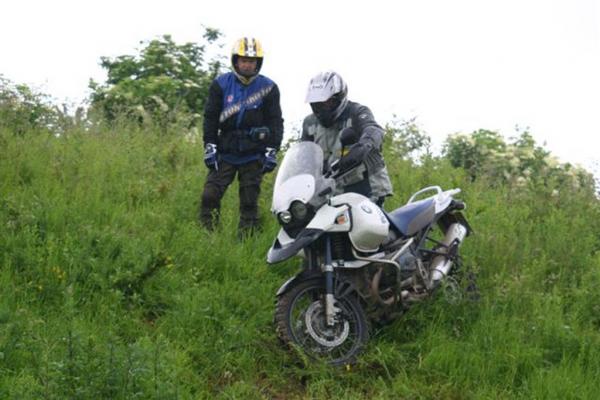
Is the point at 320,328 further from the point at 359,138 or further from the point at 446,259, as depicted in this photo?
the point at 446,259

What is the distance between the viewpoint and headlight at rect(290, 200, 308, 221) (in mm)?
6523

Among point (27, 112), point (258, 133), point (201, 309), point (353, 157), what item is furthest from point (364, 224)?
point (27, 112)

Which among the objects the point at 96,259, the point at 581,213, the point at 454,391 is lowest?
the point at 454,391

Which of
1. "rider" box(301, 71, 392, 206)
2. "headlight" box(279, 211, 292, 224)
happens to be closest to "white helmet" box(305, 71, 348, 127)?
"rider" box(301, 71, 392, 206)

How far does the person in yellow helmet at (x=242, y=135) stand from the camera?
8578mm

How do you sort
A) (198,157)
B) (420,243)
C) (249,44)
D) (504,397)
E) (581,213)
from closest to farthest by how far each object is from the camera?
(504,397) → (420,243) → (249,44) → (581,213) → (198,157)

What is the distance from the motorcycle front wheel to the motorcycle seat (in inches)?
36.7

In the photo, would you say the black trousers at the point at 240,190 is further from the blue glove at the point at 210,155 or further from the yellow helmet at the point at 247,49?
the yellow helmet at the point at 247,49

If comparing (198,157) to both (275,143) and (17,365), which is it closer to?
(275,143)

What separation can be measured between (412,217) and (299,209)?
1.31 meters

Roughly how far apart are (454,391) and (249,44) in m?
3.78

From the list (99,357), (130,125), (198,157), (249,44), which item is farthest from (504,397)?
(130,125)

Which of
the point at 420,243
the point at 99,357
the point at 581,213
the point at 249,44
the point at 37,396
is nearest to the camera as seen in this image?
the point at 37,396

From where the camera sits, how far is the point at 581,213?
398 inches
